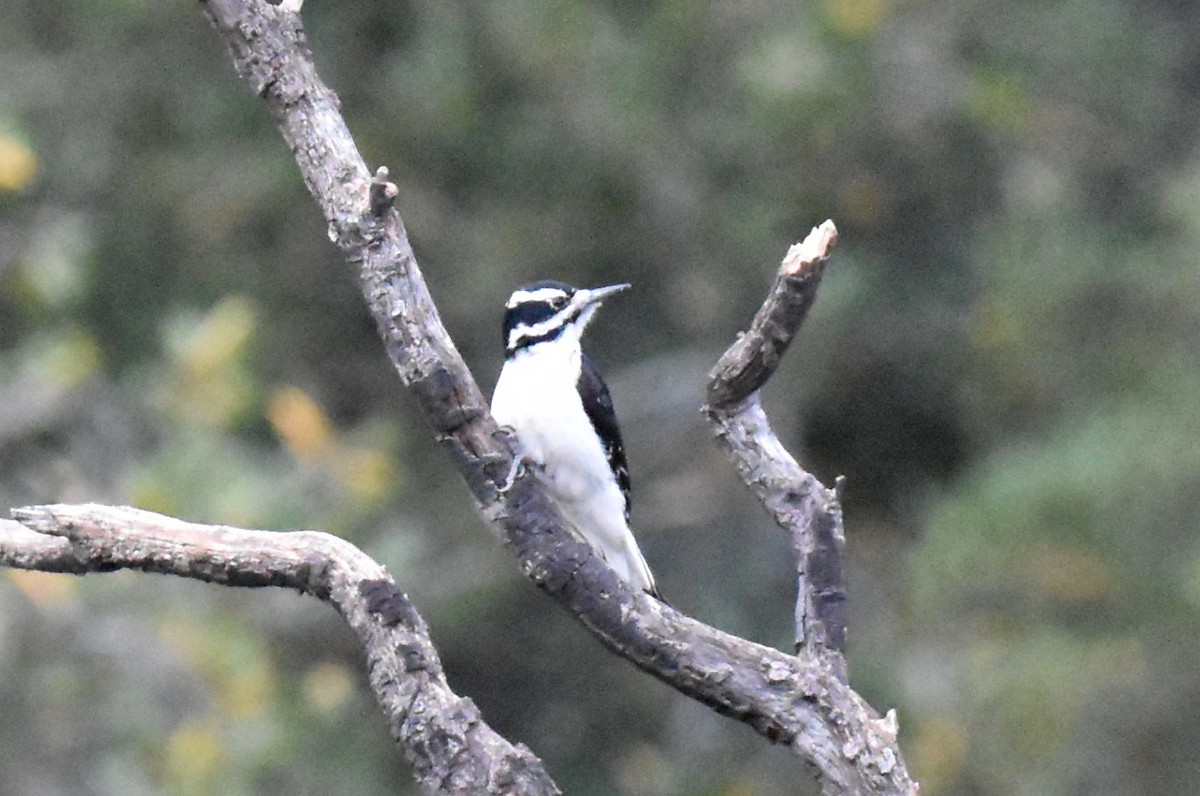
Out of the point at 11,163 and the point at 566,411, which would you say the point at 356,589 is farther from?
the point at 11,163

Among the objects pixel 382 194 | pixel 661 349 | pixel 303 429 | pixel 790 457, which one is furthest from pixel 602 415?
pixel 661 349

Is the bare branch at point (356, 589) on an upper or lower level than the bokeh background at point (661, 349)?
lower

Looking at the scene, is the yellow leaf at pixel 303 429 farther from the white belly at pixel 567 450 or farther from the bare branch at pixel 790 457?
the bare branch at pixel 790 457

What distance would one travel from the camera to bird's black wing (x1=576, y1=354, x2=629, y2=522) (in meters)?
6.55

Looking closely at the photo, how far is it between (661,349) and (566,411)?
613 cm

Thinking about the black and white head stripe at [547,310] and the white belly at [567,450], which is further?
the black and white head stripe at [547,310]

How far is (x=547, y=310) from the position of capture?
6477 mm

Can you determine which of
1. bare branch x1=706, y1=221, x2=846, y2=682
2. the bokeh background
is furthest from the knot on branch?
the bokeh background

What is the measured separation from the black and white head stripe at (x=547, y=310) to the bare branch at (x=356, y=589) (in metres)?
1.89

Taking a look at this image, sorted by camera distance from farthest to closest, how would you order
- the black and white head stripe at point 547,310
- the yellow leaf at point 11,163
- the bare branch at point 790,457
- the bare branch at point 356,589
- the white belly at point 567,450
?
the yellow leaf at point 11,163 < the black and white head stripe at point 547,310 < the white belly at point 567,450 < the bare branch at point 790,457 < the bare branch at point 356,589

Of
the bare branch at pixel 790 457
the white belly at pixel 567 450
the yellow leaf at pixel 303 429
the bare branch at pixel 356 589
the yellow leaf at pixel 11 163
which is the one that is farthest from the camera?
the yellow leaf at pixel 303 429

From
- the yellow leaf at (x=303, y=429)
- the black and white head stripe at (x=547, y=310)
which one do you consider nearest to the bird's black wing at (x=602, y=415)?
the black and white head stripe at (x=547, y=310)

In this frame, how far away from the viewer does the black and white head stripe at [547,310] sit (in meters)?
6.46

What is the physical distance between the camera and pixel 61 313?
1043 cm
